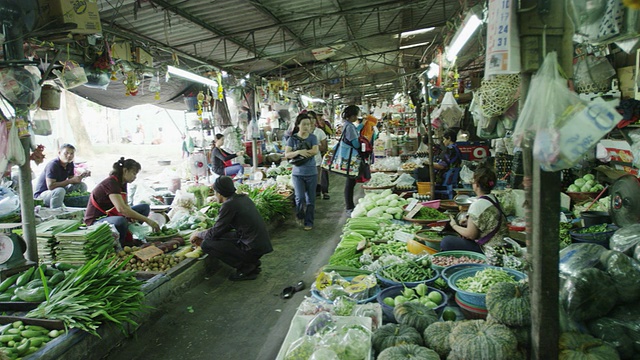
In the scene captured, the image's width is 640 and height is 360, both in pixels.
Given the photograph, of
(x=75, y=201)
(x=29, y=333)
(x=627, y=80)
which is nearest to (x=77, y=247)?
(x=29, y=333)

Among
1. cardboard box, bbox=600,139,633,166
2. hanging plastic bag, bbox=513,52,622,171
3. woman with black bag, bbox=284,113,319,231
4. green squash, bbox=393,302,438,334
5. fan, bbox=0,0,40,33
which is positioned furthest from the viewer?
woman with black bag, bbox=284,113,319,231

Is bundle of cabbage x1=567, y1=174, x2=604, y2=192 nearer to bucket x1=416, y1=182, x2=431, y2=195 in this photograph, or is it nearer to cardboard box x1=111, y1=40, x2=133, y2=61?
bucket x1=416, y1=182, x2=431, y2=195

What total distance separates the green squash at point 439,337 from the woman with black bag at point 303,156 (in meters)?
4.89

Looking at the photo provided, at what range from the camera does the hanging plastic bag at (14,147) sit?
12.1 ft

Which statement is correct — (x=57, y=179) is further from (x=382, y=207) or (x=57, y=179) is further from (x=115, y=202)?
(x=382, y=207)

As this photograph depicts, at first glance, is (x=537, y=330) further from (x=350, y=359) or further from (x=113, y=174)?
(x=113, y=174)

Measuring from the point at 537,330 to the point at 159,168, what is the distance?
18501 mm

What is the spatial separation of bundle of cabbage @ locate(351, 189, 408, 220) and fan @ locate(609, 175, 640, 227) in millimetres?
2455


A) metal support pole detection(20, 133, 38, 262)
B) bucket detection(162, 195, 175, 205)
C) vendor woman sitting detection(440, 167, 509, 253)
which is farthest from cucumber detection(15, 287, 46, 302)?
bucket detection(162, 195, 175, 205)

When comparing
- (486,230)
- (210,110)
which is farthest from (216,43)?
(486,230)

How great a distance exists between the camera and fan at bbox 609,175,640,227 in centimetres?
387

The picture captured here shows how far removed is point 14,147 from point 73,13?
1.48 meters

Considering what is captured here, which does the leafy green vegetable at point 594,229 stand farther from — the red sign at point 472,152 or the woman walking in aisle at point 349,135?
the red sign at point 472,152

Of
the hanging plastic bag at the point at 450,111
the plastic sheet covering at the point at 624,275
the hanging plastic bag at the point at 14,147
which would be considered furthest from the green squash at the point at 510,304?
the hanging plastic bag at the point at 450,111
